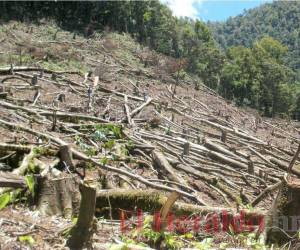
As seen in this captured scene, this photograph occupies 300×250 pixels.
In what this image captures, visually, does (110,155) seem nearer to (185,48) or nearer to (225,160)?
(225,160)

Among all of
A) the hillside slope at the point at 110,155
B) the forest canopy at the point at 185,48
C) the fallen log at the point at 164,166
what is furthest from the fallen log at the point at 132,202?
the forest canopy at the point at 185,48

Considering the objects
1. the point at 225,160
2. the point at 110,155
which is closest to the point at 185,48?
the point at 225,160

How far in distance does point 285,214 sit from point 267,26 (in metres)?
135

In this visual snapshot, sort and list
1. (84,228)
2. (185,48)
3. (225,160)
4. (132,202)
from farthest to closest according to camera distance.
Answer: (185,48), (225,160), (132,202), (84,228)

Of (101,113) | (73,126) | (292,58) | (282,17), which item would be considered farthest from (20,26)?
(282,17)

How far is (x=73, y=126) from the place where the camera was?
32.3ft

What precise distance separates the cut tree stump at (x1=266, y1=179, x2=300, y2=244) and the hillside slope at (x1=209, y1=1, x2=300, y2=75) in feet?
322

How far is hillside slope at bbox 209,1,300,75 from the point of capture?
362ft

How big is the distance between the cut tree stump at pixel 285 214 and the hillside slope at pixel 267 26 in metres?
98.0

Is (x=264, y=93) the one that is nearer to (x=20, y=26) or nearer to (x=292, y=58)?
(x=20, y=26)

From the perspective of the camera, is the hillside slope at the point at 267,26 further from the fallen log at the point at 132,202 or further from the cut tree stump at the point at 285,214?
the cut tree stump at the point at 285,214

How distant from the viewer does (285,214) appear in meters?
4.68

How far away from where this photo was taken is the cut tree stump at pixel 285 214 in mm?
4629

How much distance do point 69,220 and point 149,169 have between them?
4.02 meters
